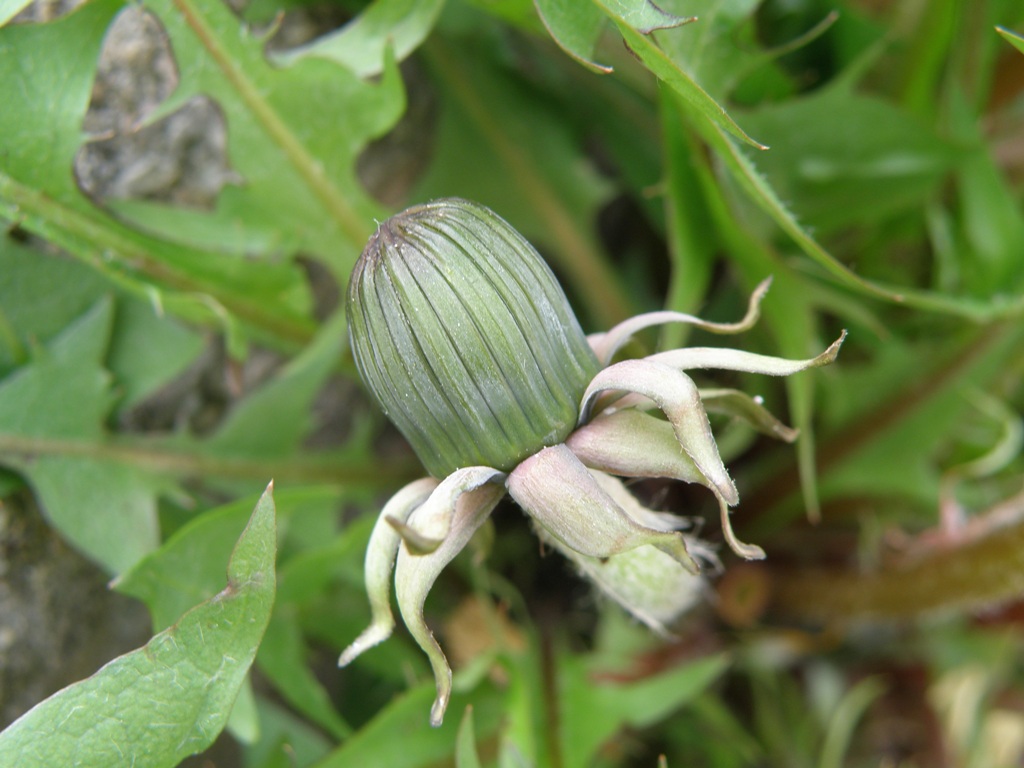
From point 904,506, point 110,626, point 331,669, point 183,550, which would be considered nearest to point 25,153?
point 183,550

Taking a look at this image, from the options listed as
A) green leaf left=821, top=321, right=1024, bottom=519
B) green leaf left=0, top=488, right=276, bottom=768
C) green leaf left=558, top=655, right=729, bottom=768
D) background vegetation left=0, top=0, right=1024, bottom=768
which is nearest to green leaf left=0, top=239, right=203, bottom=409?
background vegetation left=0, top=0, right=1024, bottom=768

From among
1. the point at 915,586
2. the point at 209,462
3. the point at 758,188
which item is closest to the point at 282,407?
the point at 209,462

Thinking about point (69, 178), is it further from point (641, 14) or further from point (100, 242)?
point (641, 14)

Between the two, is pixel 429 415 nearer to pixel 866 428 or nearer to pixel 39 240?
pixel 39 240

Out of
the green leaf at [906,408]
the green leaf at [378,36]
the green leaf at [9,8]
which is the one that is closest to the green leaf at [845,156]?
the green leaf at [906,408]

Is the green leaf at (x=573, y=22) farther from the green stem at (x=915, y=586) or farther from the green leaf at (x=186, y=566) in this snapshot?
the green stem at (x=915, y=586)

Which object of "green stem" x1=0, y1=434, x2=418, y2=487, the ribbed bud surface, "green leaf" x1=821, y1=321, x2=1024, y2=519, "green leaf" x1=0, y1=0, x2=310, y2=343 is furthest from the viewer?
"green leaf" x1=821, y1=321, x2=1024, y2=519

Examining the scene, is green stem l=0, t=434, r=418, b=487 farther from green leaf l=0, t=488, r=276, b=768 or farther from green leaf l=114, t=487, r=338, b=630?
green leaf l=0, t=488, r=276, b=768
